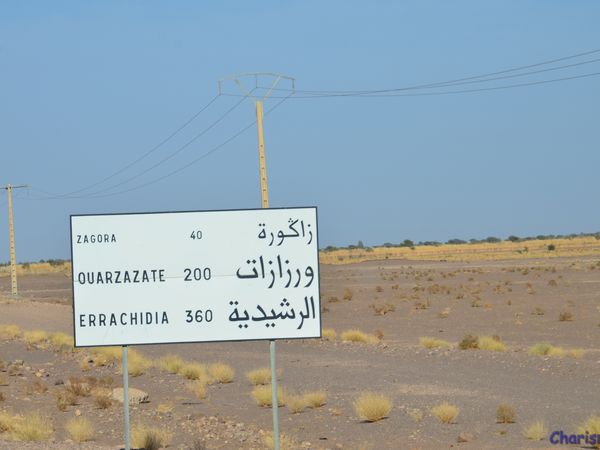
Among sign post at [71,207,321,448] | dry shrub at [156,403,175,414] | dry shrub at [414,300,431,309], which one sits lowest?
dry shrub at [156,403,175,414]

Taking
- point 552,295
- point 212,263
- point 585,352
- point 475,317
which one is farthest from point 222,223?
point 552,295

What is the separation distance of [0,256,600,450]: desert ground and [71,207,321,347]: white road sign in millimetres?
5308

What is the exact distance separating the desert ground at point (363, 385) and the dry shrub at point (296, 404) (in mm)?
121

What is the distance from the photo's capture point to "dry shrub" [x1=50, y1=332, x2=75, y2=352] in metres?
39.7

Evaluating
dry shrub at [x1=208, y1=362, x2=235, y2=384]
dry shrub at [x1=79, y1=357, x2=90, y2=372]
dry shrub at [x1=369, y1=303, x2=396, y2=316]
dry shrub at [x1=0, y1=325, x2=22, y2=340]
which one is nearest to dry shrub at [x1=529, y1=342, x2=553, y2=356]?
dry shrub at [x1=208, y1=362, x2=235, y2=384]

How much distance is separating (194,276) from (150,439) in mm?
6475

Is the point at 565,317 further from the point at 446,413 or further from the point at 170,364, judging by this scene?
the point at 446,413

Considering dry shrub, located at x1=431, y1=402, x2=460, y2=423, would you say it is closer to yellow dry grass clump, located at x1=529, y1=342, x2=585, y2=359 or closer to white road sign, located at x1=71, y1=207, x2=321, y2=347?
white road sign, located at x1=71, y1=207, x2=321, y2=347

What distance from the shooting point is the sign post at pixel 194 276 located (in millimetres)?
12836

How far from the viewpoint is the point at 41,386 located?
28.2 metres

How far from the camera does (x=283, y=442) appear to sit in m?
18.3

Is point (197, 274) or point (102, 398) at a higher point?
point (197, 274)

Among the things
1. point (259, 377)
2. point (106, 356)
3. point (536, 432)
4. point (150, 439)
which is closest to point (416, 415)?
point (536, 432)

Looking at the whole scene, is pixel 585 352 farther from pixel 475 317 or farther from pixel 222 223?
pixel 222 223
